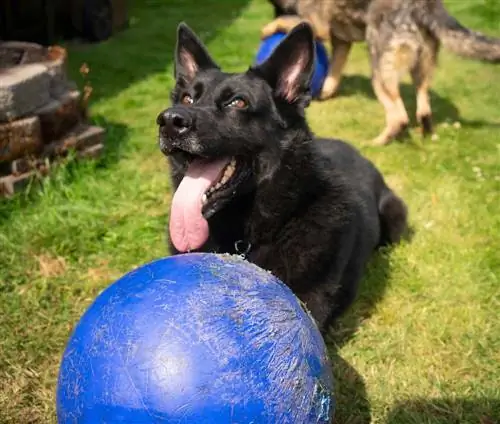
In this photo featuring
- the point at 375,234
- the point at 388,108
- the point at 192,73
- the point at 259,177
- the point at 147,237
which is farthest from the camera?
the point at 388,108

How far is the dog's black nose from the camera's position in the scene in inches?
105

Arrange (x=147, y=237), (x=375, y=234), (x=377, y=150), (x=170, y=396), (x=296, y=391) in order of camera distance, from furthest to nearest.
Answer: (x=377, y=150) < (x=147, y=237) < (x=375, y=234) < (x=296, y=391) < (x=170, y=396)

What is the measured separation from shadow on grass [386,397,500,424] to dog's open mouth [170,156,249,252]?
1.23m

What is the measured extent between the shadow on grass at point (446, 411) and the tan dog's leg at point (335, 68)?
5.48 meters

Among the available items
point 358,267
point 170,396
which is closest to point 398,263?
point 358,267

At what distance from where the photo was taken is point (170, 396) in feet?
5.80

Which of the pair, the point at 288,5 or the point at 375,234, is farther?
the point at 288,5

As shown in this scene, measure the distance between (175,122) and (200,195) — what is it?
350mm

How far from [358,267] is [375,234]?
1.43 feet

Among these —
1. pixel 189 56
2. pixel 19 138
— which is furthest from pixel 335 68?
pixel 189 56

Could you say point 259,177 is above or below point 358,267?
above

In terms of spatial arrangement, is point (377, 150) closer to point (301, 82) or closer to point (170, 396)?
point (301, 82)

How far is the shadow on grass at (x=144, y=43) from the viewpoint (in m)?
8.20

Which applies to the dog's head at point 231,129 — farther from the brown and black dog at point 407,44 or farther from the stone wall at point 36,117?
the brown and black dog at point 407,44
